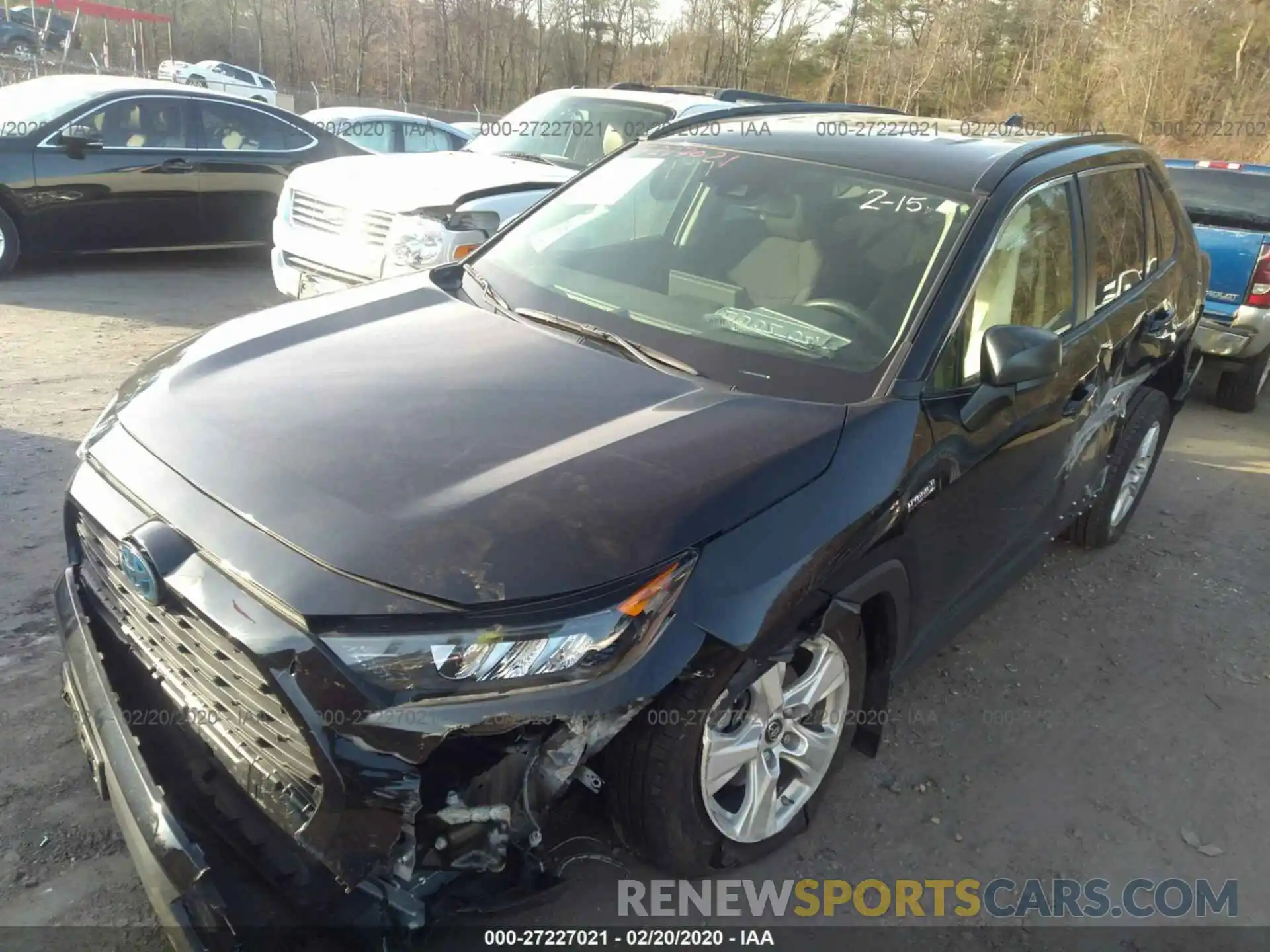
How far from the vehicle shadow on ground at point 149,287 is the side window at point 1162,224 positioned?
20.1 ft

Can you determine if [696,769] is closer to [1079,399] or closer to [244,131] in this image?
[1079,399]

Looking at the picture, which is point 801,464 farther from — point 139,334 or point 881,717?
point 139,334

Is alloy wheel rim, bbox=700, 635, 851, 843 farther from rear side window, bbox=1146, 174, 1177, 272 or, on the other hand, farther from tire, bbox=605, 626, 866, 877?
rear side window, bbox=1146, 174, 1177, 272

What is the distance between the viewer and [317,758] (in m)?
1.81

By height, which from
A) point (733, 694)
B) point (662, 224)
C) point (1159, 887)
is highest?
point (662, 224)

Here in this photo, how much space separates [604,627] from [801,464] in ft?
2.25

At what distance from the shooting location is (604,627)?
6.32 feet

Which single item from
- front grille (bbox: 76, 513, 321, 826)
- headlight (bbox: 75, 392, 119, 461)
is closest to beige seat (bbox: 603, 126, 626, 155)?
headlight (bbox: 75, 392, 119, 461)

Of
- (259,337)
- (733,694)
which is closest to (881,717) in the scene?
(733,694)

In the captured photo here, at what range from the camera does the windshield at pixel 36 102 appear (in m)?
7.50

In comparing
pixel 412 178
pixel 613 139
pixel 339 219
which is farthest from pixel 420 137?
pixel 339 219

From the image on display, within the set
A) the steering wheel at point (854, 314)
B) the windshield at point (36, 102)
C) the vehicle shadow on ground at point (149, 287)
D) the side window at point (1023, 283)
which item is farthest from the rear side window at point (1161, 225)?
the windshield at point (36, 102)

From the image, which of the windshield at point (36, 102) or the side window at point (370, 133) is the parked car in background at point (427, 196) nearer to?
the windshield at point (36, 102)

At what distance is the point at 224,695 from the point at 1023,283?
2.67 metres
